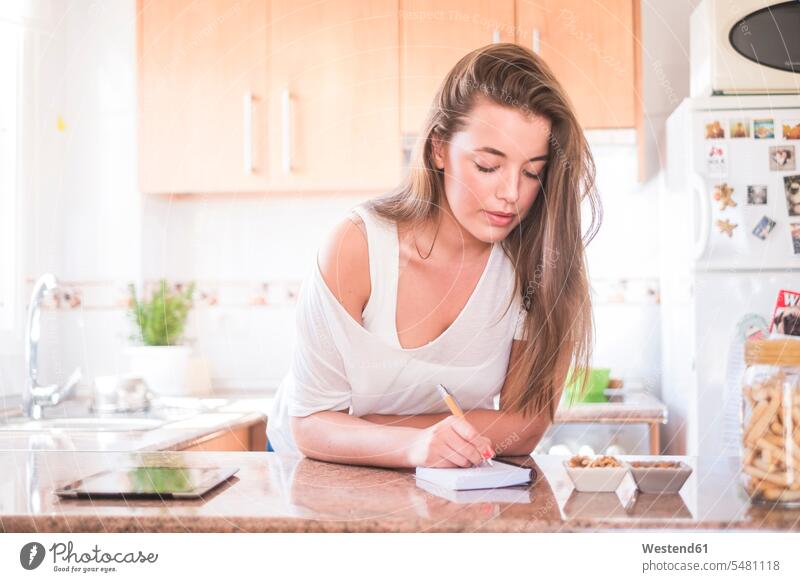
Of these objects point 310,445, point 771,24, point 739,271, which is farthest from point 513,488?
point 771,24

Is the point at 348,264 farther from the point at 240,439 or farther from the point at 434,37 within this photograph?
the point at 434,37

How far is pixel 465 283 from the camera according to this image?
2.54ft

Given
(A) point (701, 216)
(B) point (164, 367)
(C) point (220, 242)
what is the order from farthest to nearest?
(C) point (220, 242), (B) point (164, 367), (A) point (701, 216)

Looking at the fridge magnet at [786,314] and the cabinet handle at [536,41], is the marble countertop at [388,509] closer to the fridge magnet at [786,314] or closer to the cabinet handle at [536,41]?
the fridge magnet at [786,314]

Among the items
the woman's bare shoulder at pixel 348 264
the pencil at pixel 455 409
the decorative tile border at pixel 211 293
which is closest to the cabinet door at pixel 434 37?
the decorative tile border at pixel 211 293

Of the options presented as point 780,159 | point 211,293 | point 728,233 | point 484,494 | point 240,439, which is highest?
point 780,159

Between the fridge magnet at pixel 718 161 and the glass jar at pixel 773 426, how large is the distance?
100 cm

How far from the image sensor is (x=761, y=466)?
0.48 metres

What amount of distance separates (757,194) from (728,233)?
0.08m

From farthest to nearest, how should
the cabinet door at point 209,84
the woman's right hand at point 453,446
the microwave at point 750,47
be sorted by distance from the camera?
the cabinet door at point 209,84, the microwave at point 750,47, the woman's right hand at point 453,446

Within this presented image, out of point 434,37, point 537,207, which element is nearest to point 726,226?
point 434,37

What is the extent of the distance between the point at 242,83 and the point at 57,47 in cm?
36

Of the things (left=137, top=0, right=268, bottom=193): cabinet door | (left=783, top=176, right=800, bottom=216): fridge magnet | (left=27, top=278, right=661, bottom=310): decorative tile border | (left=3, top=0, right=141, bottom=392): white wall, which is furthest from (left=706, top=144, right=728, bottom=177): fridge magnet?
(left=3, top=0, right=141, bottom=392): white wall

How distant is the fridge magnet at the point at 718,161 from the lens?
139 cm
